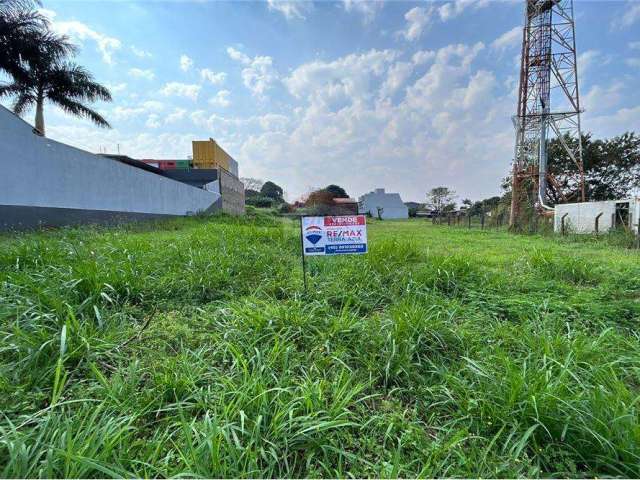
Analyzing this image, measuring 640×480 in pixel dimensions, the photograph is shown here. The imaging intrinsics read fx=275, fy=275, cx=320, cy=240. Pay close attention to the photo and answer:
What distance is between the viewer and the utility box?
23.1 feet

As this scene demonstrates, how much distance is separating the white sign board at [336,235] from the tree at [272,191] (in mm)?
51678

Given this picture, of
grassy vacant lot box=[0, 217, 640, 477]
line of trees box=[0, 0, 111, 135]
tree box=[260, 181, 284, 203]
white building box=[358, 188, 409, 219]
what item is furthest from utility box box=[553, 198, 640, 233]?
tree box=[260, 181, 284, 203]

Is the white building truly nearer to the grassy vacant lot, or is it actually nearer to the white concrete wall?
the white concrete wall

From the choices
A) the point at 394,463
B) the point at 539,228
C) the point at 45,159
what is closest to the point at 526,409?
the point at 394,463

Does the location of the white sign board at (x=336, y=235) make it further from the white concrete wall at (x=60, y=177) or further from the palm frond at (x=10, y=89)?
the palm frond at (x=10, y=89)

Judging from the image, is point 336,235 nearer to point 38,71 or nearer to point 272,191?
point 38,71

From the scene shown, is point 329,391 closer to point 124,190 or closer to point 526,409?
point 526,409

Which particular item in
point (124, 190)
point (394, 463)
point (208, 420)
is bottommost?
point (394, 463)

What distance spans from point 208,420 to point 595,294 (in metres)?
3.83

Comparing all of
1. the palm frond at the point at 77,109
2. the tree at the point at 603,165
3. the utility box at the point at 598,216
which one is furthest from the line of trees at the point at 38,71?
the tree at the point at 603,165

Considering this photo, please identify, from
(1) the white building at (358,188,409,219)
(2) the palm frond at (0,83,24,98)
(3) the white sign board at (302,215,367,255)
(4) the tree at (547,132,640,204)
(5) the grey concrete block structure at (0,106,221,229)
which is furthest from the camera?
(1) the white building at (358,188,409,219)

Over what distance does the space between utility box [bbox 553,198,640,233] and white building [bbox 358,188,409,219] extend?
120ft

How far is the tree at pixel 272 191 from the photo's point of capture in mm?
54719

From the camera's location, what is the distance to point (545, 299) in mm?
2795
